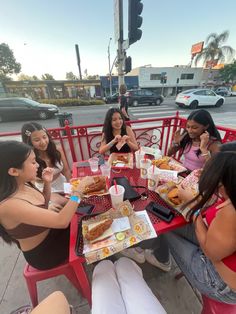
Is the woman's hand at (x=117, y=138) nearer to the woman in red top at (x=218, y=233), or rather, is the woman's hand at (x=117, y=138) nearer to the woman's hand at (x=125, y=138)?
the woman's hand at (x=125, y=138)

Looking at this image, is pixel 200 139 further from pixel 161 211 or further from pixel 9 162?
pixel 9 162

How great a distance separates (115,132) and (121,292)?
2.02 meters

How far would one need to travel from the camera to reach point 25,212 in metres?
0.94

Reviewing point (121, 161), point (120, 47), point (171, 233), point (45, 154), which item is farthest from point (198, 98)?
point (171, 233)

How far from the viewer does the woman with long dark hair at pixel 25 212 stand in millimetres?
953

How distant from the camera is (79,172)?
5.99ft

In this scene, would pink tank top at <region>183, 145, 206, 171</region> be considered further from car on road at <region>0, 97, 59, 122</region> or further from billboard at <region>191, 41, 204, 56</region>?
billboard at <region>191, 41, 204, 56</region>

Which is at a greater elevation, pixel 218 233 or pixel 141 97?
pixel 218 233

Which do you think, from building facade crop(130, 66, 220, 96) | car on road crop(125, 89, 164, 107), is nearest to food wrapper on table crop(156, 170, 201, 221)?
car on road crop(125, 89, 164, 107)

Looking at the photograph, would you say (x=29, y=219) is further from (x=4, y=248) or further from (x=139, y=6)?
(x=139, y=6)

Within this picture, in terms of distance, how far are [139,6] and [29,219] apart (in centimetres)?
406

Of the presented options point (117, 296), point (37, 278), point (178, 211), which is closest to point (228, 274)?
point (178, 211)

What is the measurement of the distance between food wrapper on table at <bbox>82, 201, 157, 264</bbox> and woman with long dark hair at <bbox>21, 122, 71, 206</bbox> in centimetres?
77

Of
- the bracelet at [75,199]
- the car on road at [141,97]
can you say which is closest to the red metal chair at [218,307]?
the bracelet at [75,199]
